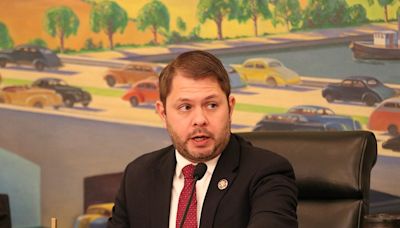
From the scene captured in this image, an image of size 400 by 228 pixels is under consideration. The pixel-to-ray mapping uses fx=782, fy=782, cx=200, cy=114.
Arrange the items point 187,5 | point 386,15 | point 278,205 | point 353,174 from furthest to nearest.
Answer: point 187,5 < point 386,15 < point 353,174 < point 278,205

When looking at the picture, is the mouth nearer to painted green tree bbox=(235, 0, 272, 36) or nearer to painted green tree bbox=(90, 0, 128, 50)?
painted green tree bbox=(235, 0, 272, 36)

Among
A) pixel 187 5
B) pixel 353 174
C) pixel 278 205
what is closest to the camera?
pixel 278 205

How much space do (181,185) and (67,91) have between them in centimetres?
244

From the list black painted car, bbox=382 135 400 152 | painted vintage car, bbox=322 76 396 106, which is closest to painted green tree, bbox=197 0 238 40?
painted vintage car, bbox=322 76 396 106

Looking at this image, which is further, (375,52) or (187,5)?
(187,5)

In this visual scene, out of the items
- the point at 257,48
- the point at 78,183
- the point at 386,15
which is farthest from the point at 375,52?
the point at 78,183

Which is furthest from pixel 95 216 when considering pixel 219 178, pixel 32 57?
pixel 219 178

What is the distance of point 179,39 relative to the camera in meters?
4.35

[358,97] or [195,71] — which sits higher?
[195,71]

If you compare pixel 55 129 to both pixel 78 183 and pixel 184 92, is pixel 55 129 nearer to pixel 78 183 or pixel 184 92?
pixel 78 183

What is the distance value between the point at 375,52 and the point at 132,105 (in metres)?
1.37

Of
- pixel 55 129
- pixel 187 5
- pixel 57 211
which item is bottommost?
pixel 57 211

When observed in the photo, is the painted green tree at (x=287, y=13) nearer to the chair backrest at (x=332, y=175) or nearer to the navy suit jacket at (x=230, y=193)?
the chair backrest at (x=332, y=175)

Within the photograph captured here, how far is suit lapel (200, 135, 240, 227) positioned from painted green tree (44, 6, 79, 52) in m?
2.49
